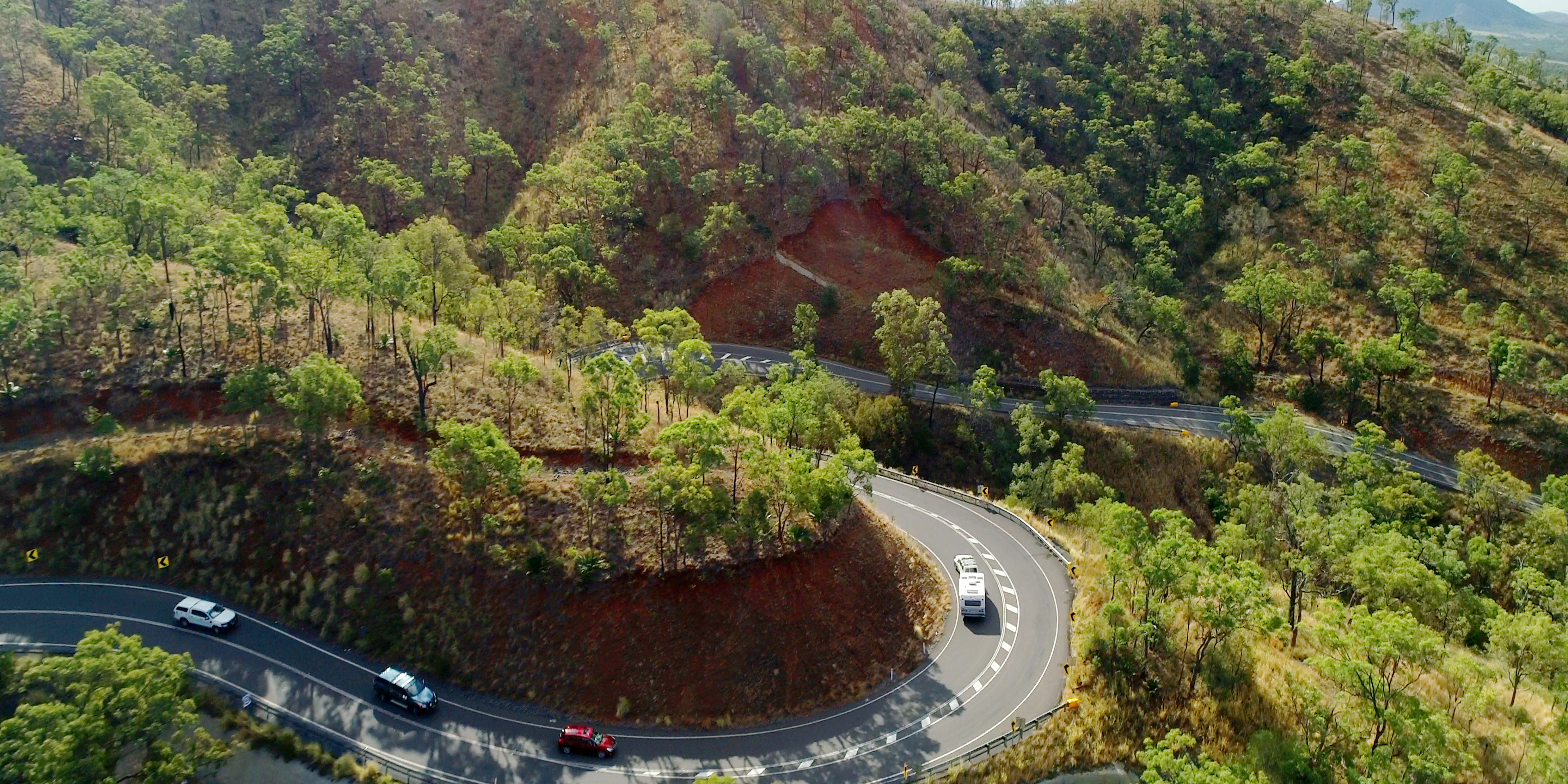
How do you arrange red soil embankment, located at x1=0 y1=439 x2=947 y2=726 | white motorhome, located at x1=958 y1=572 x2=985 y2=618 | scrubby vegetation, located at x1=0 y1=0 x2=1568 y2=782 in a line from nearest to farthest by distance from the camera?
red soil embankment, located at x1=0 y1=439 x2=947 y2=726 < scrubby vegetation, located at x1=0 y1=0 x2=1568 y2=782 < white motorhome, located at x1=958 y1=572 x2=985 y2=618

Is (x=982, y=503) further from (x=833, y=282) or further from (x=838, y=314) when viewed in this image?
(x=833, y=282)

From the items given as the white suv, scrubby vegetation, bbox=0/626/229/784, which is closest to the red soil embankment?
the white suv

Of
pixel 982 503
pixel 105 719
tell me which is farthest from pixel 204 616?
pixel 982 503

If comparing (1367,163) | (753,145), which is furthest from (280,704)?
(1367,163)

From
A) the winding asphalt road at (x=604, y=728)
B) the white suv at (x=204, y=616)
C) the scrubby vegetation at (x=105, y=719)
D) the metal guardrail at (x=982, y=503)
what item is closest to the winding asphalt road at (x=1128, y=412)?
the metal guardrail at (x=982, y=503)

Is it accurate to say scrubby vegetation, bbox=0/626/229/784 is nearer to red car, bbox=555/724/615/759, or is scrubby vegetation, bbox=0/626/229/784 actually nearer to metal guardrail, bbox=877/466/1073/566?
red car, bbox=555/724/615/759

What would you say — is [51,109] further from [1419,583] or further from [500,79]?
[1419,583]
